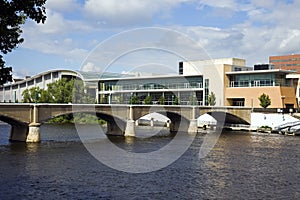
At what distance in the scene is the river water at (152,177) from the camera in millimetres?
31141

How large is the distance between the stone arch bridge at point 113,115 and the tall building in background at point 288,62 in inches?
3401

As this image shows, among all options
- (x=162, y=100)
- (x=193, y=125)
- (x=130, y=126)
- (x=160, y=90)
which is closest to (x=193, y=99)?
(x=162, y=100)

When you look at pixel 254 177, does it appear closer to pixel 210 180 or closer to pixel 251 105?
pixel 210 180

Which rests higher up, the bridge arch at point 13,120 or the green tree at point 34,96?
the green tree at point 34,96

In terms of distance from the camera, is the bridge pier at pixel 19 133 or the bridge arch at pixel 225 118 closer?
the bridge pier at pixel 19 133

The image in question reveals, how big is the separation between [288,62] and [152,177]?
6300 inches

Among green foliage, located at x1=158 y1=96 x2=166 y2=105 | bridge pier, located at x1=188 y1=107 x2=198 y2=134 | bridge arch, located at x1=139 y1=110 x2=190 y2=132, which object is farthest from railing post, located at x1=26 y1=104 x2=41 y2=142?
green foliage, located at x1=158 y1=96 x2=166 y2=105

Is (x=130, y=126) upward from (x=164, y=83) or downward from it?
downward

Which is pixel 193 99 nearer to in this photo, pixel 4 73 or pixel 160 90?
pixel 160 90

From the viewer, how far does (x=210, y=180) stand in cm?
3631

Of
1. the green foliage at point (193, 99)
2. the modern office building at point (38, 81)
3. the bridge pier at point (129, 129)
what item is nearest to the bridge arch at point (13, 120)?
the bridge pier at point (129, 129)

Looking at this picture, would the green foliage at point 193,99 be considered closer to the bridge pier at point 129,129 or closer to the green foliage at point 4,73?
the bridge pier at point 129,129

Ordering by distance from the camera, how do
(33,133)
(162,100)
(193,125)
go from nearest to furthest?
1. (33,133)
2. (193,125)
3. (162,100)

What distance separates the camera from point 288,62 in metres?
184
